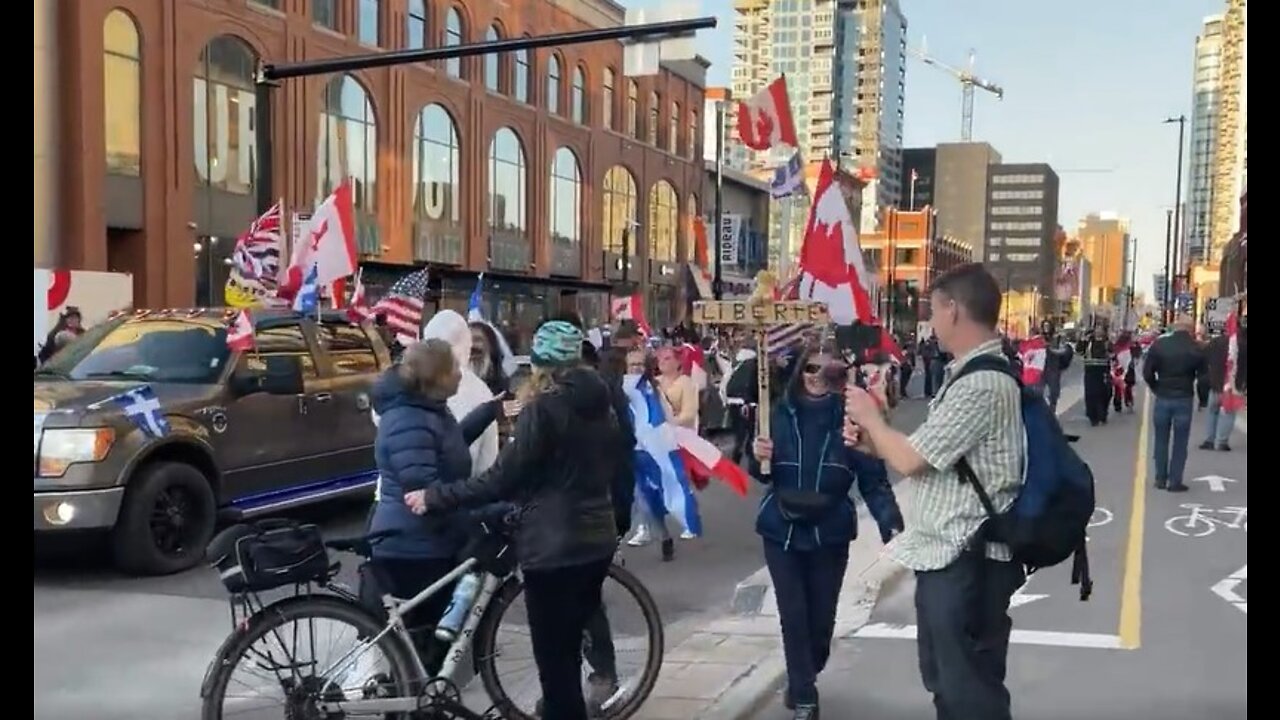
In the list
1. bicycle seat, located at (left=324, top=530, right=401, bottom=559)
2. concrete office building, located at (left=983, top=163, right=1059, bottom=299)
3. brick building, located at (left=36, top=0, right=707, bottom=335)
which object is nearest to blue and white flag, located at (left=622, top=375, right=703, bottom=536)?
bicycle seat, located at (left=324, top=530, right=401, bottom=559)

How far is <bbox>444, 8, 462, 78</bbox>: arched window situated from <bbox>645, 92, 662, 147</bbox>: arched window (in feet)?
53.7

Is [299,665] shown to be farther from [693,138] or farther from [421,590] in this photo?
[693,138]

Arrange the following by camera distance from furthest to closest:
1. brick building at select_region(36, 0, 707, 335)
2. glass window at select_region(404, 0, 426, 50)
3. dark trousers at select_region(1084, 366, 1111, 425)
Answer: glass window at select_region(404, 0, 426, 50) < brick building at select_region(36, 0, 707, 335) < dark trousers at select_region(1084, 366, 1111, 425)

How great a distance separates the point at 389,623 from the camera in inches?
172

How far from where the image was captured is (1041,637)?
20.9ft

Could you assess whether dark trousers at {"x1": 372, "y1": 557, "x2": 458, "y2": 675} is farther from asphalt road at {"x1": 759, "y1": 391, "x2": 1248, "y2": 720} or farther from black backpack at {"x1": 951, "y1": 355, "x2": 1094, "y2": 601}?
black backpack at {"x1": 951, "y1": 355, "x2": 1094, "y2": 601}

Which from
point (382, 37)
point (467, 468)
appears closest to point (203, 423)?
point (467, 468)

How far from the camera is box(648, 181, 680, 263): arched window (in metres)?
56.1

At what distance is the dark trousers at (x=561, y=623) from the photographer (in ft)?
13.5

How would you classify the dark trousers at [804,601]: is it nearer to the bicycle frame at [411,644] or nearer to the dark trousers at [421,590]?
the bicycle frame at [411,644]

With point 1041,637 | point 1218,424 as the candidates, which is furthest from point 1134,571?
point 1218,424

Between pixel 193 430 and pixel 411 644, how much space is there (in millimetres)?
4351

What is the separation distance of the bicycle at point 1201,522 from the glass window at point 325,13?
27.9 meters
